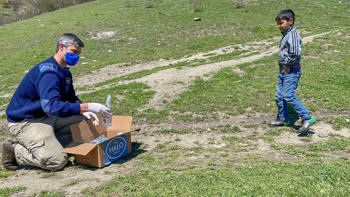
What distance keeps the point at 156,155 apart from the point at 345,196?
9.94 ft

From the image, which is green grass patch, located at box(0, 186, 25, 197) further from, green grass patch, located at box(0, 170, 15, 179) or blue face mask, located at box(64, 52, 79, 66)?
blue face mask, located at box(64, 52, 79, 66)

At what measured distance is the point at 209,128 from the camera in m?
8.80

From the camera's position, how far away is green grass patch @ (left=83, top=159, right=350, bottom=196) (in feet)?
17.7

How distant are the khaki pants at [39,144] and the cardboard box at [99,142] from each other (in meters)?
0.19

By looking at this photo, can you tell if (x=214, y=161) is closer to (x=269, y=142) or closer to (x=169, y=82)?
(x=269, y=142)

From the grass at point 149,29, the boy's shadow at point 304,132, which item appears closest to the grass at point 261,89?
the boy's shadow at point 304,132

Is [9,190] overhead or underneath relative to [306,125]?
overhead

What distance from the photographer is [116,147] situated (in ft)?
22.6

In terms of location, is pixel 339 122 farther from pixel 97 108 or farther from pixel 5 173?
pixel 5 173

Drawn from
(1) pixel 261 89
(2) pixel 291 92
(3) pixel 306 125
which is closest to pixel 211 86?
(1) pixel 261 89

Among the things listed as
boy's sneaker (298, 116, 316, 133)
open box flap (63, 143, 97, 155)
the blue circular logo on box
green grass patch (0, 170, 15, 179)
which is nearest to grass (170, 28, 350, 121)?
boy's sneaker (298, 116, 316, 133)

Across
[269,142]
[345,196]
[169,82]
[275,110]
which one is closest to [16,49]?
[169,82]

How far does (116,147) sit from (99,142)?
1.19ft

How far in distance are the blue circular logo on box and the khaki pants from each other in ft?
2.14
